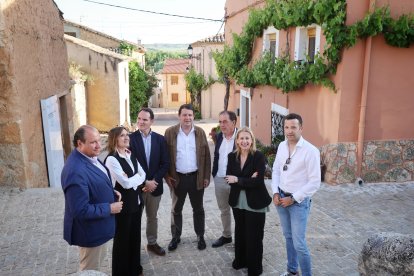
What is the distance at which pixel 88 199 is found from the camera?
2969 millimetres

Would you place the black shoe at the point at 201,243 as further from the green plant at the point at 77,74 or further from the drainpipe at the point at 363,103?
the green plant at the point at 77,74

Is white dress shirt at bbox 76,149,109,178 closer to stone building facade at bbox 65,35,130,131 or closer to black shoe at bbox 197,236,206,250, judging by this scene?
black shoe at bbox 197,236,206,250

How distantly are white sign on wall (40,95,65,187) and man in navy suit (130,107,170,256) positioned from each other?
4.06 metres

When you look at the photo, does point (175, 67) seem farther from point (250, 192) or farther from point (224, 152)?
point (250, 192)

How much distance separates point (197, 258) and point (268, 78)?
736 cm

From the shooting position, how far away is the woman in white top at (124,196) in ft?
11.7

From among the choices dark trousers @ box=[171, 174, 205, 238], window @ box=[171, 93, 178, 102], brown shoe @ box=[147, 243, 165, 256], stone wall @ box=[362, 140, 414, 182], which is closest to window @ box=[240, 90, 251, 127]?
stone wall @ box=[362, 140, 414, 182]

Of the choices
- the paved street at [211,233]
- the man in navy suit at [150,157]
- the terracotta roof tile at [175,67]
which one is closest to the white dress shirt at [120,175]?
the man in navy suit at [150,157]

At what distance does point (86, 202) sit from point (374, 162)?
22.2ft

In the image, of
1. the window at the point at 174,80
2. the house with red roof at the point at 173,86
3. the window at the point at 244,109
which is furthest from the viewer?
the window at the point at 174,80

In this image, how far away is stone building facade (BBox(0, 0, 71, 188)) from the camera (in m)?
6.09

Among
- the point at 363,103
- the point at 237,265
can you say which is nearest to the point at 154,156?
the point at 237,265

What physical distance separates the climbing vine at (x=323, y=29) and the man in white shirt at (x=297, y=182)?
14.3ft

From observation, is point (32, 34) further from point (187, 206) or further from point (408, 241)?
point (408, 241)
